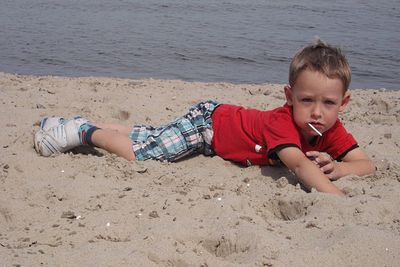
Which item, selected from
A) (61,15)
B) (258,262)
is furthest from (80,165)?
(61,15)

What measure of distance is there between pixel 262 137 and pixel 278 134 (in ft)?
0.87

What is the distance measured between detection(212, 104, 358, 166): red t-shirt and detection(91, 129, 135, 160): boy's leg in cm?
61

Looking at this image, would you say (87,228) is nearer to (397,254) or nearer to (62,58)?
(397,254)

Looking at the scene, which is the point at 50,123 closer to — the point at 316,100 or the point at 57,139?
the point at 57,139

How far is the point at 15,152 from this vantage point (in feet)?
12.4

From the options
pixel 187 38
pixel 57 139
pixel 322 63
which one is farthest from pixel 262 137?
pixel 187 38

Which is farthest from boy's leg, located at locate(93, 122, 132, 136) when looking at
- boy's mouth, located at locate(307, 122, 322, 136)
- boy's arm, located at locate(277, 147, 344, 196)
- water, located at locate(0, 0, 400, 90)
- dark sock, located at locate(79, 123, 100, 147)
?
water, located at locate(0, 0, 400, 90)

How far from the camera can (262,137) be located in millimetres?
3729

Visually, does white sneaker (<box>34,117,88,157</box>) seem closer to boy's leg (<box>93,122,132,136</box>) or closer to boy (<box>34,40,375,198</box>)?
boy (<box>34,40,375,198</box>)

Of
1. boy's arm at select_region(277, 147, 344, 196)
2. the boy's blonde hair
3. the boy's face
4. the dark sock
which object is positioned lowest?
the dark sock

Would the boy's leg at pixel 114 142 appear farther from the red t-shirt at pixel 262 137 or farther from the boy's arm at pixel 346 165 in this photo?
the boy's arm at pixel 346 165

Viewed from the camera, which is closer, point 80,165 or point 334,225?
point 334,225

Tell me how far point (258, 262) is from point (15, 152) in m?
2.12

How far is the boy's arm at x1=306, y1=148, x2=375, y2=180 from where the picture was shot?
11.2 ft
